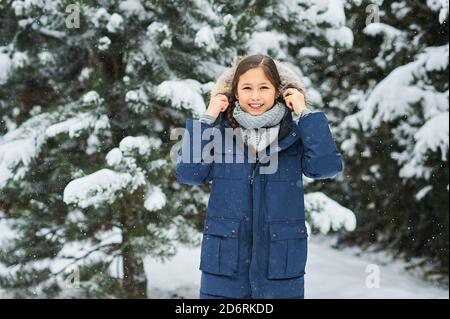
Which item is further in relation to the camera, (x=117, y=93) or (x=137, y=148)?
(x=117, y=93)

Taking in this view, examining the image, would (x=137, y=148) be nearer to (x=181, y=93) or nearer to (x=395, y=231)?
(x=181, y=93)

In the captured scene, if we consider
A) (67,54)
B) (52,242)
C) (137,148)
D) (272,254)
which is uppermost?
(67,54)

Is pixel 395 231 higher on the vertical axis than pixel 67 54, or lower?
lower

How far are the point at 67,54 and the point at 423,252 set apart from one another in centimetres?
585

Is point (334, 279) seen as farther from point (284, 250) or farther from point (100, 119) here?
point (284, 250)

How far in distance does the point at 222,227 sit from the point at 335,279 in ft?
17.5

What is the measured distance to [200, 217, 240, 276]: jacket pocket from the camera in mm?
2410

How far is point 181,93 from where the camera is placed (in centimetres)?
433

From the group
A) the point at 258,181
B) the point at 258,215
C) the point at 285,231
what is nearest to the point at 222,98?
the point at 258,181

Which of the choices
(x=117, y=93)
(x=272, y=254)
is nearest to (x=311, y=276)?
(x=117, y=93)

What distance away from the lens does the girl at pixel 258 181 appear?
241cm

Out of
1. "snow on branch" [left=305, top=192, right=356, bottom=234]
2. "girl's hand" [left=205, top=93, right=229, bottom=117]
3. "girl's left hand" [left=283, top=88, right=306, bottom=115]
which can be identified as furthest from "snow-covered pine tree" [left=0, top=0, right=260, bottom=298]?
"girl's left hand" [left=283, top=88, right=306, bottom=115]

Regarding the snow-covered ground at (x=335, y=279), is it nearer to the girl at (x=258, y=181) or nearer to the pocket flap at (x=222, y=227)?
the girl at (x=258, y=181)

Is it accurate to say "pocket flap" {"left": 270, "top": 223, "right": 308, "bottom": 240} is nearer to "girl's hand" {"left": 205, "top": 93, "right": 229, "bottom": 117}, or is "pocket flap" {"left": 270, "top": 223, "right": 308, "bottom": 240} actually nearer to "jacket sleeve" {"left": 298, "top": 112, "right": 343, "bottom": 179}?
"jacket sleeve" {"left": 298, "top": 112, "right": 343, "bottom": 179}
